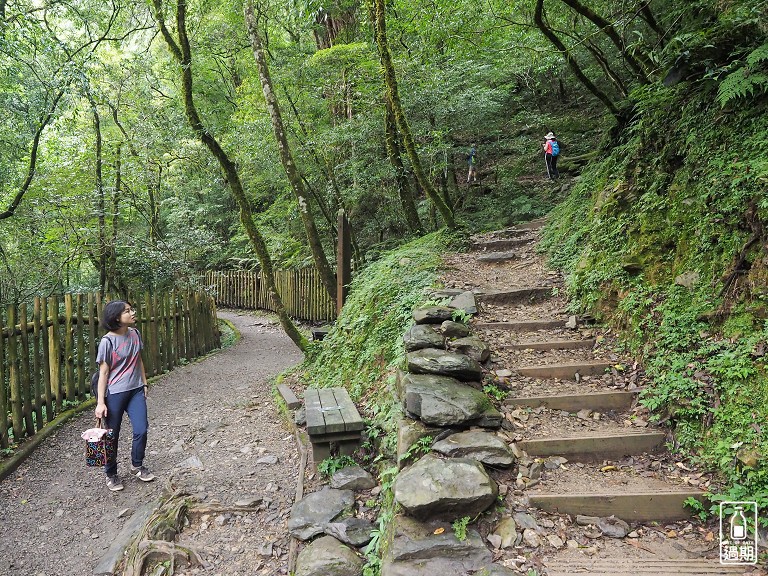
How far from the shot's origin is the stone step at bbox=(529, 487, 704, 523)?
267cm

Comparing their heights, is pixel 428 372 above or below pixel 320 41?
below

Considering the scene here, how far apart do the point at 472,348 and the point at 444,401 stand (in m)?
0.91

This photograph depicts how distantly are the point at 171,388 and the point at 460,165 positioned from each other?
1055 centimetres

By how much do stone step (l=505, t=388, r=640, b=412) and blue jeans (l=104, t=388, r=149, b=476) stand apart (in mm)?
3486

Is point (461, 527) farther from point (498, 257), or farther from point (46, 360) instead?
point (498, 257)

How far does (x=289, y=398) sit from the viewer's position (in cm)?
600

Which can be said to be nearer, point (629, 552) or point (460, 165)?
point (629, 552)

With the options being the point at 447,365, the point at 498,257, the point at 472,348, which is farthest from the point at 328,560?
the point at 498,257

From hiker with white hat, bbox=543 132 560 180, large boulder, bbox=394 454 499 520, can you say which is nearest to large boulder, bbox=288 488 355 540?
large boulder, bbox=394 454 499 520

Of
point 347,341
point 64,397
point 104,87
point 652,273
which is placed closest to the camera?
point 652,273

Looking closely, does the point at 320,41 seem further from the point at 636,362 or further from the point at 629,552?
the point at 629,552

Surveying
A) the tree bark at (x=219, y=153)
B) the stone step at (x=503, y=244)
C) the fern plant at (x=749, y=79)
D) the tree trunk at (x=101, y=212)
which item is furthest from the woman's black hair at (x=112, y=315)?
the stone step at (x=503, y=244)

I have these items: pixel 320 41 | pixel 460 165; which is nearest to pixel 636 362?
pixel 460 165

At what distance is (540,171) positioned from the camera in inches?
511
